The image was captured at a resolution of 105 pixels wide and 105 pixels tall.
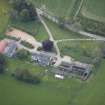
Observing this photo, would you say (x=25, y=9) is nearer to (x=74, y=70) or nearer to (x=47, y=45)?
(x=47, y=45)

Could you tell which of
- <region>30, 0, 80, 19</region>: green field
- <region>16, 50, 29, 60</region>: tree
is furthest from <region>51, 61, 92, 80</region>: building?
<region>30, 0, 80, 19</region>: green field

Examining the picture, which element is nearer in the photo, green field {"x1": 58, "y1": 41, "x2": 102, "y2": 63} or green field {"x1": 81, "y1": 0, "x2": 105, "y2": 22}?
green field {"x1": 58, "y1": 41, "x2": 102, "y2": 63}

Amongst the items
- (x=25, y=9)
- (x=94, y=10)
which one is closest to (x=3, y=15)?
(x=25, y=9)

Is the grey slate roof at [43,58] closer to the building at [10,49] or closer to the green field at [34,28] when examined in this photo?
the building at [10,49]

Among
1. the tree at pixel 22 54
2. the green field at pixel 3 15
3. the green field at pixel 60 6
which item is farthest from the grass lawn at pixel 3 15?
the tree at pixel 22 54

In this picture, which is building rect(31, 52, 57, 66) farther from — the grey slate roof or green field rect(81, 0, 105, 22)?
green field rect(81, 0, 105, 22)
